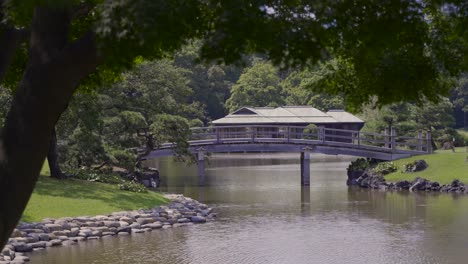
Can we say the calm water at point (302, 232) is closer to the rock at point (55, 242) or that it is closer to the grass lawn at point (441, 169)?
the rock at point (55, 242)

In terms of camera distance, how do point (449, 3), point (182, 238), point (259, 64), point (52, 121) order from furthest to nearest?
point (259, 64) → point (182, 238) → point (449, 3) → point (52, 121)

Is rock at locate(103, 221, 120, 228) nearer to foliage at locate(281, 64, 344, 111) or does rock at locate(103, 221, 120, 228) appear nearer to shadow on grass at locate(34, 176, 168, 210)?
shadow on grass at locate(34, 176, 168, 210)

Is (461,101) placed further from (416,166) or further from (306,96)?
(416,166)

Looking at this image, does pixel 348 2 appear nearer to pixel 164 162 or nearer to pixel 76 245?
pixel 76 245

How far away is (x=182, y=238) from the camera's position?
23781 millimetres

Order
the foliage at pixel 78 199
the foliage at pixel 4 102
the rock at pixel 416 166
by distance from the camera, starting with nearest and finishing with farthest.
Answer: the foliage at pixel 78 199 < the foliage at pixel 4 102 < the rock at pixel 416 166

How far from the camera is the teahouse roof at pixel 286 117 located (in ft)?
209

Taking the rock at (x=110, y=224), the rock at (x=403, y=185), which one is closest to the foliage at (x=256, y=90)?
the rock at (x=403, y=185)

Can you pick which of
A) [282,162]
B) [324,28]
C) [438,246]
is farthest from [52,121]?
[282,162]

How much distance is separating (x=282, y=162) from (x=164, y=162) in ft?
32.7

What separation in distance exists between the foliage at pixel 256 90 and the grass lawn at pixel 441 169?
41.5 metres

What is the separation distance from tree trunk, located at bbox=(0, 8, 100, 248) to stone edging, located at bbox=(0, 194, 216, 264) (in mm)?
11671

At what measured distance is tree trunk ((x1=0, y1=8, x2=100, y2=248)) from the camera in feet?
26.6

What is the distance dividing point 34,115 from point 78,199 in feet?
61.7
